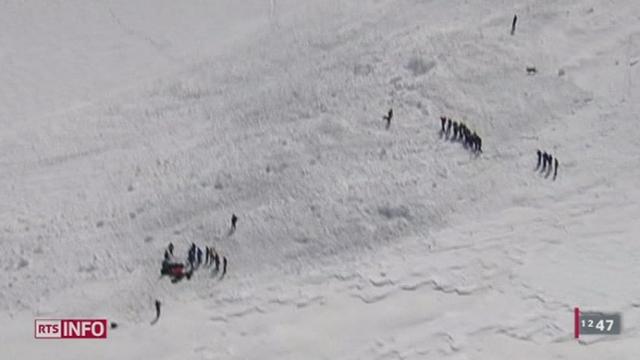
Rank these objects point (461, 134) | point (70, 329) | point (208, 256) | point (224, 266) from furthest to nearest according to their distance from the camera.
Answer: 1. point (461, 134)
2. point (208, 256)
3. point (224, 266)
4. point (70, 329)

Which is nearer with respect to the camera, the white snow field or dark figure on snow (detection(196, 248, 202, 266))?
the white snow field

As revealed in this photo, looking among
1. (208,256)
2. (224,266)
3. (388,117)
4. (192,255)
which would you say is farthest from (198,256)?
(388,117)

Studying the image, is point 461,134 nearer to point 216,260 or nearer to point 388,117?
point 388,117

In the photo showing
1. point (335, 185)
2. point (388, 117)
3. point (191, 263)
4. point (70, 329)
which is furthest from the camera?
point (388, 117)

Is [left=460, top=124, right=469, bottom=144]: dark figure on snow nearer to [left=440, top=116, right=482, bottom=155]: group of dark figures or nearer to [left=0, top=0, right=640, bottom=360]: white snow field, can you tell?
[left=440, top=116, right=482, bottom=155]: group of dark figures

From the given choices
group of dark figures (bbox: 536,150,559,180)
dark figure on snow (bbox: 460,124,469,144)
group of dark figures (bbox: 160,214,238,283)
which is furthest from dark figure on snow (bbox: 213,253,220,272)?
group of dark figures (bbox: 536,150,559,180)

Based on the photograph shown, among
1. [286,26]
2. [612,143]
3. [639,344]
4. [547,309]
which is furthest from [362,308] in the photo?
[286,26]
